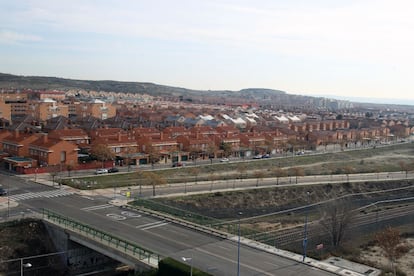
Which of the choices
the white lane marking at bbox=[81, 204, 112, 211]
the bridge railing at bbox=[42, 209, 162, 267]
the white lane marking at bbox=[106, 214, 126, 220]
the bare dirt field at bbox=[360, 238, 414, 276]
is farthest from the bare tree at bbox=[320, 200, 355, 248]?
the white lane marking at bbox=[81, 204, 112, 211]

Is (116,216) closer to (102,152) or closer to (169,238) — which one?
(169,238)

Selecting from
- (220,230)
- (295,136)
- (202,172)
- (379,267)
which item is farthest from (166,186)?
(295,136)

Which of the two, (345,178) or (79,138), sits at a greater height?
(79,138)

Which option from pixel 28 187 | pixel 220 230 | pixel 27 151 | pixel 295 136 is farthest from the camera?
pixel 295 136

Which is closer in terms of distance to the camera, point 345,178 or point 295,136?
point 345,178

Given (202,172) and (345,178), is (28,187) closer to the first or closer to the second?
(202,172)

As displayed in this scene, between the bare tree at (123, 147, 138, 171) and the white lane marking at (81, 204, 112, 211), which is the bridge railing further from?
the bare tree at (123, 147, 138, 171)
